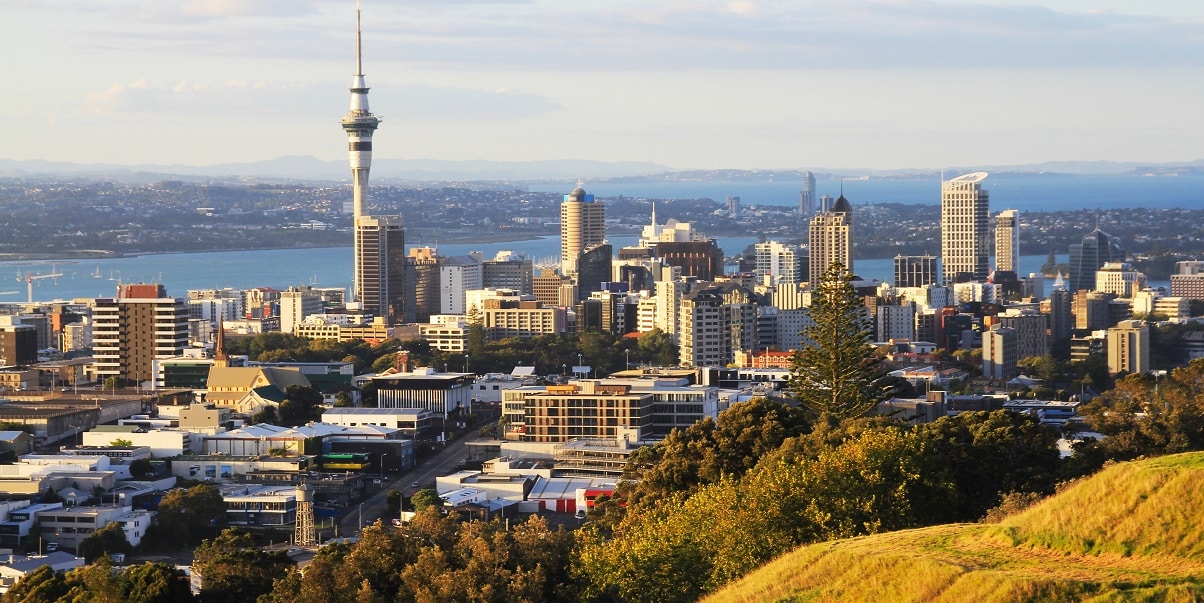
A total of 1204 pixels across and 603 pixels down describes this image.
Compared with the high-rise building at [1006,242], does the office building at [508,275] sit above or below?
below

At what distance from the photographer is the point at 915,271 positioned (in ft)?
338

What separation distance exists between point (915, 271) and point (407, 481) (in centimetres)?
6382

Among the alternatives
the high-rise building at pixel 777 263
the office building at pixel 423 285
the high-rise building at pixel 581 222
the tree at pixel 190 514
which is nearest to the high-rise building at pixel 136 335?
the tree at pixel 190 514

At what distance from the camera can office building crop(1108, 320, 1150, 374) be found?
6181 centimetres

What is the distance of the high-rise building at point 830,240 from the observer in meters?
98.0

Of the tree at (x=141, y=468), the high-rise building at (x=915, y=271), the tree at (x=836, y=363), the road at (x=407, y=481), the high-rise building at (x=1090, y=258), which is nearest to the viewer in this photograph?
the tree at (x=836, y=363)

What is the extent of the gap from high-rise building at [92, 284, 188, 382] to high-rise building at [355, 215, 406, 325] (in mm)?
25042

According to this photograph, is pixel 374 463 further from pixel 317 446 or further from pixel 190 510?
pixel 190 510

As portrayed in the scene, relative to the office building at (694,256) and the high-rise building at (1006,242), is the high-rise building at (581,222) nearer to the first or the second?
the office building at (694,256)

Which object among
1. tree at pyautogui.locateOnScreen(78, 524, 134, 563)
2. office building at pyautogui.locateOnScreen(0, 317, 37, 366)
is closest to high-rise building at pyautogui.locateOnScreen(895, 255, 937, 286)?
office building at pyautogui.locateOnScreen(0, 317, 37, 366)

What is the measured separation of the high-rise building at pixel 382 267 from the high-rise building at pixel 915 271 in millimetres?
24862

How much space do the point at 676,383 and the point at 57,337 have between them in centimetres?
3751

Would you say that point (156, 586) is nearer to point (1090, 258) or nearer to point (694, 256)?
point (694, 256)

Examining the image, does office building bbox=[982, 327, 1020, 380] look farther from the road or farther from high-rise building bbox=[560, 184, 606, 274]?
high-rise building bbox=[560, 184, 606, 274]
